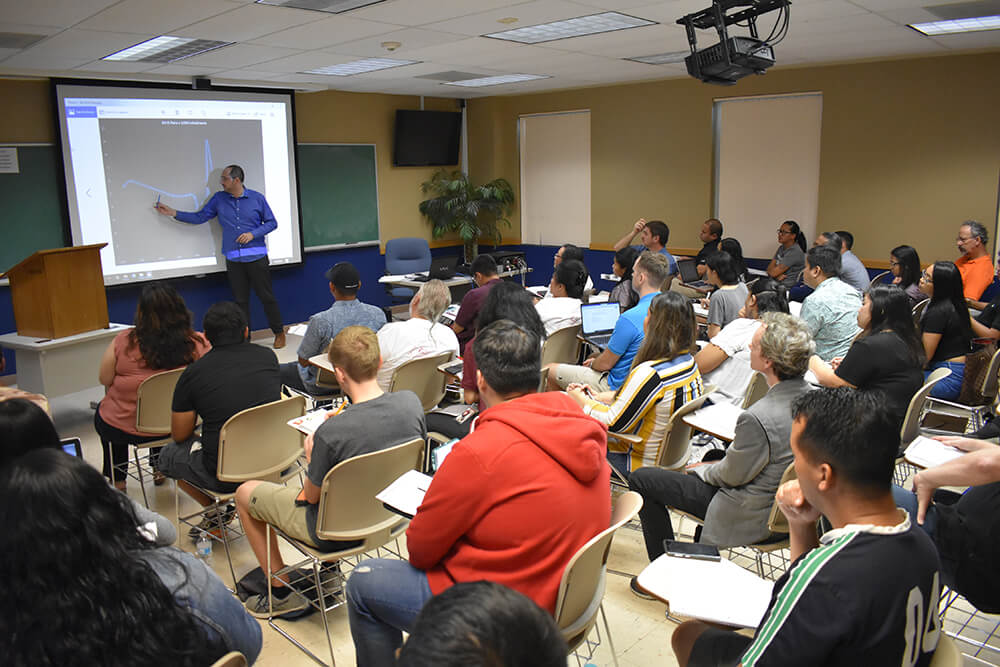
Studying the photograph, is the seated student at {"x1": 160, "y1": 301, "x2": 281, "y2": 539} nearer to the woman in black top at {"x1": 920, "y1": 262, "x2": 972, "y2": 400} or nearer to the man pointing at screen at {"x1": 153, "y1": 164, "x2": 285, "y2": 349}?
the woman in black top at {"x1": 920, "y1": 262, "x2": 972, "y2": 400}

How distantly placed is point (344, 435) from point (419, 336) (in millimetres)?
1727

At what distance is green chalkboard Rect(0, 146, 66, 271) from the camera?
6547 millimetres

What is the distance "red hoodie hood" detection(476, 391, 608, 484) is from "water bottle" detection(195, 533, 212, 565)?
2.14 m

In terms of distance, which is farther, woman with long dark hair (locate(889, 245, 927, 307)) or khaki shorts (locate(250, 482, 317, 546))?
woman with long dark hair (locate(889, 245, 927, 307))

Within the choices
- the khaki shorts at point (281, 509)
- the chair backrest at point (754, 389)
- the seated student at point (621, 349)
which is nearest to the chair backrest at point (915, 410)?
the chair backrest at point (754, 389)

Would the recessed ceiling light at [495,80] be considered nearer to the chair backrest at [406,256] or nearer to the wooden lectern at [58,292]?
the chair backrest at [406,256]

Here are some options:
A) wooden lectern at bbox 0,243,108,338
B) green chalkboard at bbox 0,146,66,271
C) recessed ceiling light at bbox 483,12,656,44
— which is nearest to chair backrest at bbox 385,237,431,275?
green chalkboard at bbox 0,146,66,271

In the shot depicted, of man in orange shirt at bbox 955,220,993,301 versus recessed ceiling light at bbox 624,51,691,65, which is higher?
recessed ceiling light at bbox 624,51,691,65

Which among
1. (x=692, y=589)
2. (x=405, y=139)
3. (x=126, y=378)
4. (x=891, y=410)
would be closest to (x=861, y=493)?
(x=891, y=410)

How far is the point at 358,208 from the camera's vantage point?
31.1ft

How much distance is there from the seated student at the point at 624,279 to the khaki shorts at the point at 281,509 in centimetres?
362

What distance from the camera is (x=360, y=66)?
23.3ft

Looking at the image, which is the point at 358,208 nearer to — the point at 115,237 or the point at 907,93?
the point at 115,237

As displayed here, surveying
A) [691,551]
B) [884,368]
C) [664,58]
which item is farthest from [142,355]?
[664,58]
